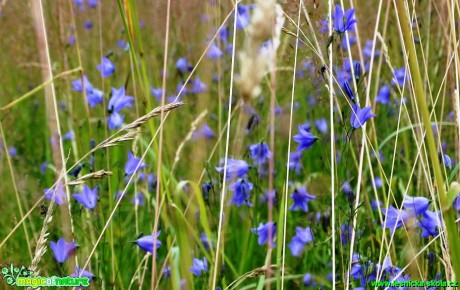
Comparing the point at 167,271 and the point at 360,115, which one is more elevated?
the point at 360,115

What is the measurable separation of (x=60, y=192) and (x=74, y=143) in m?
0.90

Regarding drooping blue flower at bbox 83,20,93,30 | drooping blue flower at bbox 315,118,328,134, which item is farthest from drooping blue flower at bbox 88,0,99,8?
drooping blue flower at bbox 315,118,328,134

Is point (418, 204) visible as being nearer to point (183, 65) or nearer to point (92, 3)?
point (183, 65)

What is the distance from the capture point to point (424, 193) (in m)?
1.96

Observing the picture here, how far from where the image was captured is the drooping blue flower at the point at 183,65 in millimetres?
2850

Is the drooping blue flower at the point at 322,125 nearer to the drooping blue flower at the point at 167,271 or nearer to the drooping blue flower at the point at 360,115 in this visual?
the drooping blue flower at the point at 167,271

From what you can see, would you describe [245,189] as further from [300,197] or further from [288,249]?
[288,249]

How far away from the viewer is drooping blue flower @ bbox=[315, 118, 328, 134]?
2.70m

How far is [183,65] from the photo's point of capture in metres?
2.91

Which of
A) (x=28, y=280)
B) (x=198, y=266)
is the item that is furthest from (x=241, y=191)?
(x=28, y=280)

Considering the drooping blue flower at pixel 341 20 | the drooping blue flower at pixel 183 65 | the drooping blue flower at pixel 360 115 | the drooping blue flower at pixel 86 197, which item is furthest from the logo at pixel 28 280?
the drooping blue flower at pixel 183 65

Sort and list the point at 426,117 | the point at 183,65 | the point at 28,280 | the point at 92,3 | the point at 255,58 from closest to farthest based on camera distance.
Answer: the point at 255,58, the point at 426,117, the point at 28,280, the point at 183,65, the point at 92,3

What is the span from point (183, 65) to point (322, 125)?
27.2 inches

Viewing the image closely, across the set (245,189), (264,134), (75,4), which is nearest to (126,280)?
(245,189)
